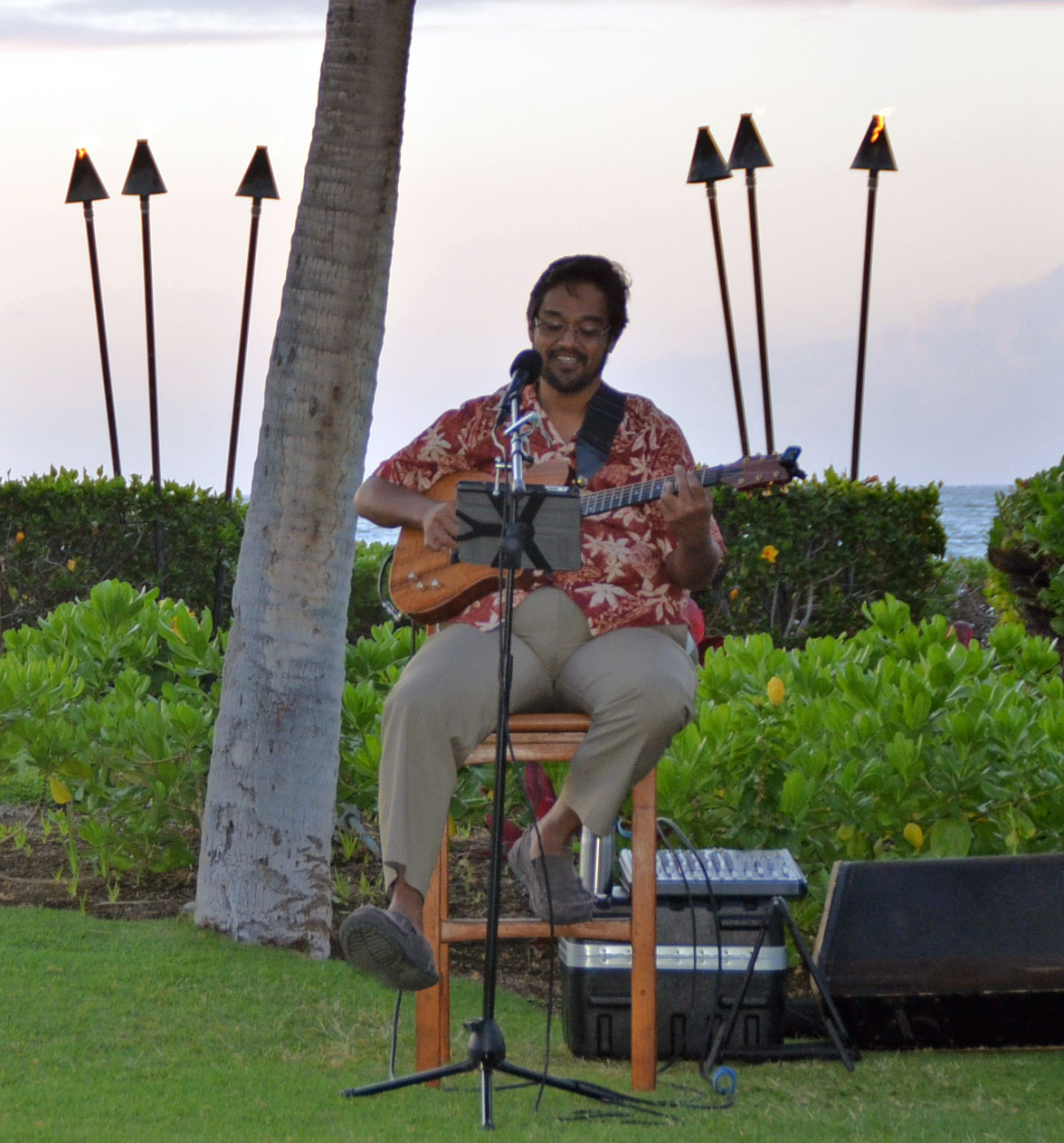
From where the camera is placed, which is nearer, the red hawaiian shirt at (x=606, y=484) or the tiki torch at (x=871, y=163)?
the red hawaiian shirt at (x=606, y=484)

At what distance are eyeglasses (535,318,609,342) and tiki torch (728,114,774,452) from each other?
24.5 ft

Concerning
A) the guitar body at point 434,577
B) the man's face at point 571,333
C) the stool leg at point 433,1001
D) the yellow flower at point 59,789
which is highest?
the man's face at point 571,333

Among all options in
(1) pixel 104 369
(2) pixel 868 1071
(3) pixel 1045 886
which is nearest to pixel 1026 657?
(3) pixel 1045 886

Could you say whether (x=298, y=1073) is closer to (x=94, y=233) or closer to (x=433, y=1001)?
(x=433, y=1001)

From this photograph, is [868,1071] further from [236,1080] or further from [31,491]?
[31,491]

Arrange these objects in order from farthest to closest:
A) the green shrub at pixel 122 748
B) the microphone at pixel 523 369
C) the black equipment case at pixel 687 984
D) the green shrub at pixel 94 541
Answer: the green shrub at pixel 94 541, the green shrub at pixel 122 748, the black equipment case at pixel 687 984, the microphone at pixel 523 369

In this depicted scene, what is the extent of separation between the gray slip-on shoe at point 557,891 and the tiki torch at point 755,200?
322 inches

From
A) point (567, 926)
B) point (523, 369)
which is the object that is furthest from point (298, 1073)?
point (523, 369)

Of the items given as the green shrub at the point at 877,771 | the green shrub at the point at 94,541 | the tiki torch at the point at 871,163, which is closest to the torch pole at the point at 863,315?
the tiki torch at the point at 871,163

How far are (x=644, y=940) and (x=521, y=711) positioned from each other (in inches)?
25.8

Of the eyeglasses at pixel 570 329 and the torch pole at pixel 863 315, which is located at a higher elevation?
the torch pole at pixel 863 315

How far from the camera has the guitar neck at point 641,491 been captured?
147 inches

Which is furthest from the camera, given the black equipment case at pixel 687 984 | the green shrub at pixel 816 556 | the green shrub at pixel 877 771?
the green shrub at pixel 816 556

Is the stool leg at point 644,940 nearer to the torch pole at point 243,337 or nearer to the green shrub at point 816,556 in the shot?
the green shrub at point 816,556
